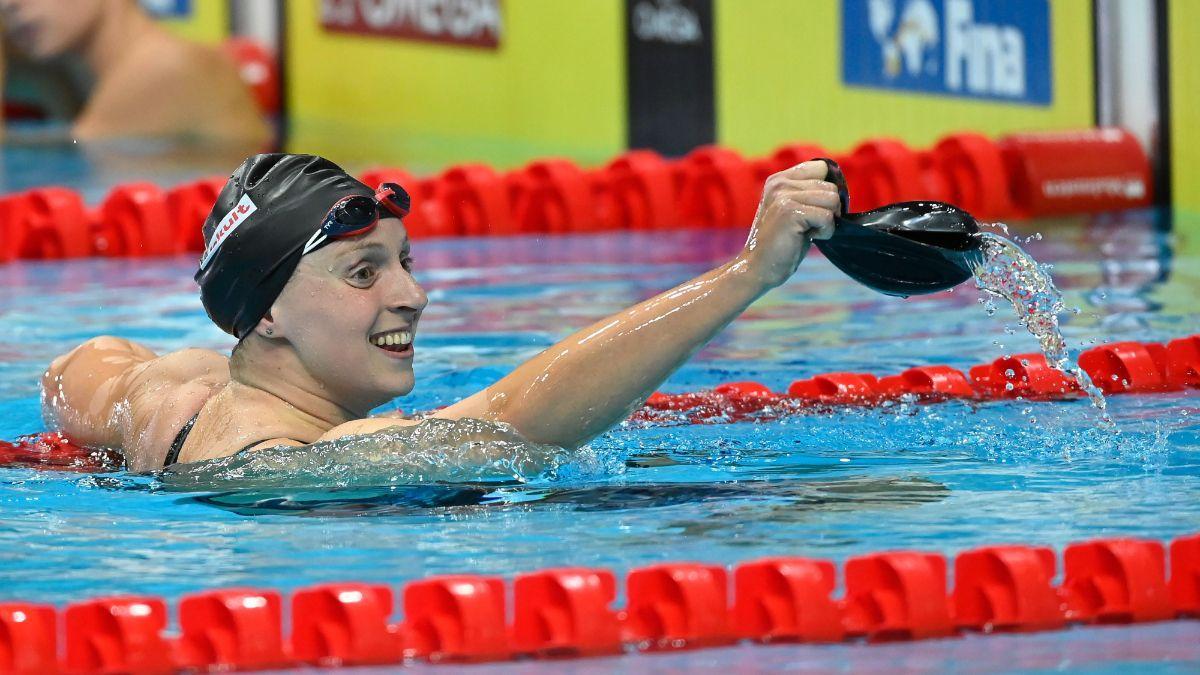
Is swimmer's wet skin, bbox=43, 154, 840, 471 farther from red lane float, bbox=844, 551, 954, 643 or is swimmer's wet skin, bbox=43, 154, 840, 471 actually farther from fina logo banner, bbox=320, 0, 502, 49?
fina logo banner, bbox=320, 0, 502, 49

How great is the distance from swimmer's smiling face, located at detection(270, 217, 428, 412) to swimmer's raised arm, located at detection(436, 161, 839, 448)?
0.27 m

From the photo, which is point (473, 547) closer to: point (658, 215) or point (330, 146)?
point (658, 215)

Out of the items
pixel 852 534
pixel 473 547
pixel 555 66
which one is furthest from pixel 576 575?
pixel 555 66

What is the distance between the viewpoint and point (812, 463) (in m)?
3.81

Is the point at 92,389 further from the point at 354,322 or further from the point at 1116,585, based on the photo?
the point at 1116,585

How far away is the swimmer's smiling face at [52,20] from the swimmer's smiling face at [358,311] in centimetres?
863

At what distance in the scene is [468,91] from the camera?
12219 millimetres

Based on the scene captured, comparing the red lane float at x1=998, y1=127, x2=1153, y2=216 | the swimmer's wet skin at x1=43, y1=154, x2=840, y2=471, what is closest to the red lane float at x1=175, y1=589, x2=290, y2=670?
the swimmer's wet skin at x1=43, y1=154, x2=840, y2=471

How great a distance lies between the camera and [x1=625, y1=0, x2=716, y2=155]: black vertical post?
10.2 meters

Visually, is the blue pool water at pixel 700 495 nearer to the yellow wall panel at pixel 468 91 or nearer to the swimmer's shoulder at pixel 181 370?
the swimmer's shoulder at pixel 181 370

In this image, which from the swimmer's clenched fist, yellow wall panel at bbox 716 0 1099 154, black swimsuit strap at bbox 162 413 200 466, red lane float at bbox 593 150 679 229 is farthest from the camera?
yellow wall panel at bbox 716 0 1099 154

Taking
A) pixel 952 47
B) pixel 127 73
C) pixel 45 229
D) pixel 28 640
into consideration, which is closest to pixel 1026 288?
pixel 28 640

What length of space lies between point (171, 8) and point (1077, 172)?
7.77m

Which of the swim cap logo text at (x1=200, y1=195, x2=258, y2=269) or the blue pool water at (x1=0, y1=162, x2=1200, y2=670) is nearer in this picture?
A: the blue pool water at (x1=0, y1=162, x2=1200, y2=670)
